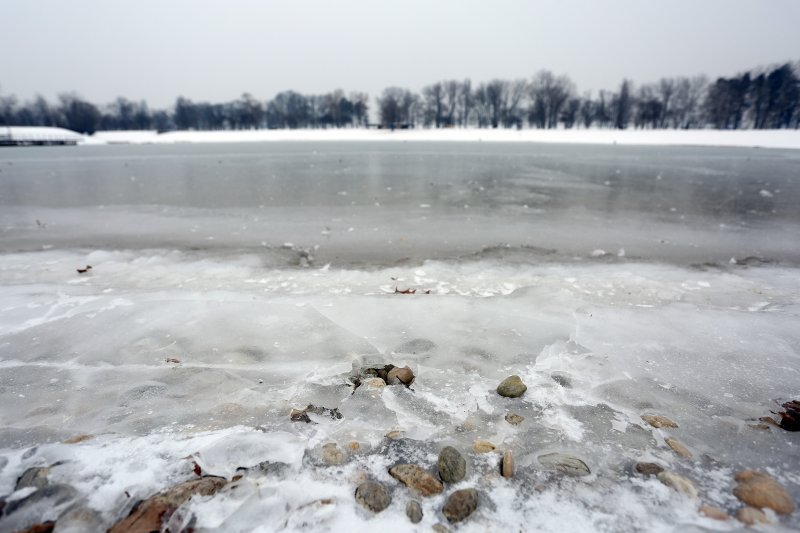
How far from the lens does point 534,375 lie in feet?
10.1

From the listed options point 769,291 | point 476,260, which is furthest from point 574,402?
point 769,291

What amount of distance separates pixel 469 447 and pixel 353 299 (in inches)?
92.7

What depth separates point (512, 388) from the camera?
111 inches

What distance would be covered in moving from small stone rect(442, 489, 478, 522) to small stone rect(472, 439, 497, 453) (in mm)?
334

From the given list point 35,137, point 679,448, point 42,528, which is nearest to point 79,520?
point 42,528

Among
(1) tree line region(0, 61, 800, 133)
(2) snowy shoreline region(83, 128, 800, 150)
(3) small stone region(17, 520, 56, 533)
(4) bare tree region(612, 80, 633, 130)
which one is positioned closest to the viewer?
(3) small stone region(17, 520, 56, 533)

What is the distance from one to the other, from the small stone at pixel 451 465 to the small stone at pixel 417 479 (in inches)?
2.3

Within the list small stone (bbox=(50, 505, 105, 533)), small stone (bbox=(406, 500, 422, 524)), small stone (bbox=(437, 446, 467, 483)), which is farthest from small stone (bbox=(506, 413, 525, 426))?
small stone (bbox=(50, 505, 105, 533))

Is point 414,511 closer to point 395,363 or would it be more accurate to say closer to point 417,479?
point 417,479

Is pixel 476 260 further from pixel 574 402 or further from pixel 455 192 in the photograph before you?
pixel 455 192

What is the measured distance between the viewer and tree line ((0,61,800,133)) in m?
68.7

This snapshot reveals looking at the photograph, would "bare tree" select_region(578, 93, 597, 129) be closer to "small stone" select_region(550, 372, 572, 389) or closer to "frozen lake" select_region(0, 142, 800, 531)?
"frozen lake" select_region(0, 142, 800, 531)

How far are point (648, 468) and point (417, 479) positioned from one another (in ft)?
4.12

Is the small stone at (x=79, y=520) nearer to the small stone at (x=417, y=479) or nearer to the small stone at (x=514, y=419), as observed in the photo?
the small stone at (x=417, y=479)
